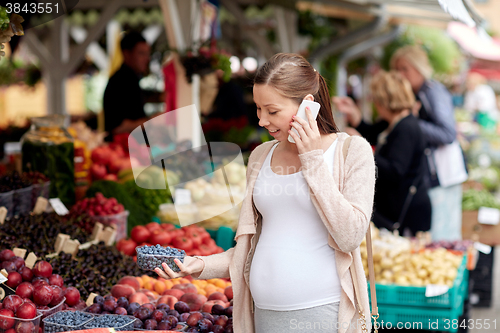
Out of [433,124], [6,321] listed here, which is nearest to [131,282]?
[6,321]

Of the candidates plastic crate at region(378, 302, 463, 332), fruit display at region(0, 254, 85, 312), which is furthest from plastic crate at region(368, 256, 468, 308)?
fruit display at region(0, 254, 85, 312)

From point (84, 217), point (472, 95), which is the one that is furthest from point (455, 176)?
point (472, 95)

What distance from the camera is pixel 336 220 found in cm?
167

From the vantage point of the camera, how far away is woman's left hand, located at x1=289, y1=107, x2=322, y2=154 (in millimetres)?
1693

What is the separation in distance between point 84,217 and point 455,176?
3496mm

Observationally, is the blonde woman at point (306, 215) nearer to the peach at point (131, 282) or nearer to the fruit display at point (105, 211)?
the peach at point (131, 282)

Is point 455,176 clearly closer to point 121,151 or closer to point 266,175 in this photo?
point 121,151

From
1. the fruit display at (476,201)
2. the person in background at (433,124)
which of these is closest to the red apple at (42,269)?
the person in background at (433,124)

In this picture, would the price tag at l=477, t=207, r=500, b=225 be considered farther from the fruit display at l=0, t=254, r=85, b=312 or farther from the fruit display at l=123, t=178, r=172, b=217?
the fruit display at l=0, t=254, r=85, b=312

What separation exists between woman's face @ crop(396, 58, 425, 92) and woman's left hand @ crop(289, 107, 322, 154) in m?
3.63

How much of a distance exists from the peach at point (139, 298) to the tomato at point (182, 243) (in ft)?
1.85

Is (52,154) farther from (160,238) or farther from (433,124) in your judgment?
(433,124)

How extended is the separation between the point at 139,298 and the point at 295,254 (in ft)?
3.19

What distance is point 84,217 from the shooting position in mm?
3189
